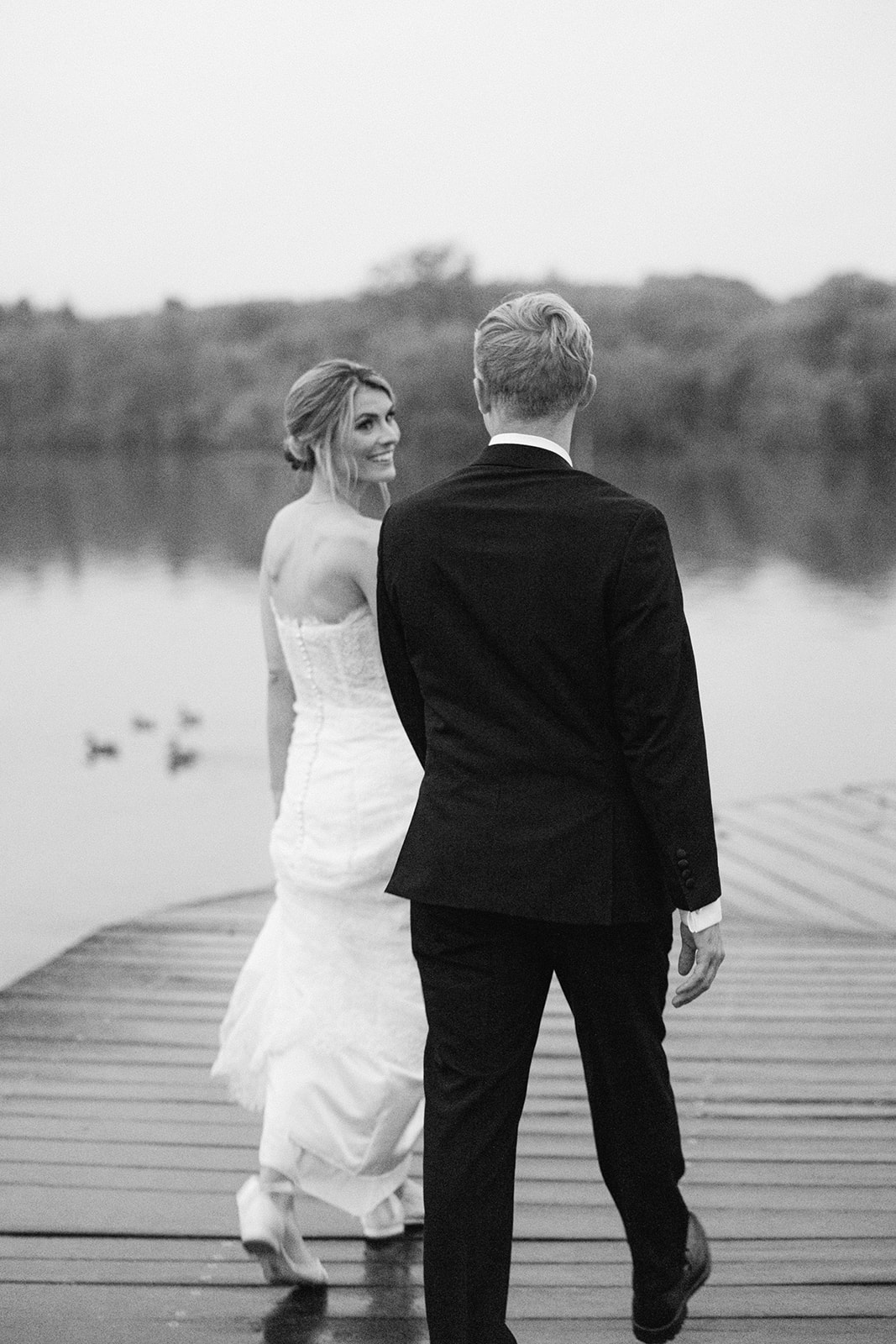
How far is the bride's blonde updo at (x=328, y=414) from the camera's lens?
2.51 meters

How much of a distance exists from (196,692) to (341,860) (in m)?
13.8

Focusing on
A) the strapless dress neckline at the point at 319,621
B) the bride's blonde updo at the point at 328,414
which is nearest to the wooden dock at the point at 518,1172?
the strapless dress neckline at the point at 319,621

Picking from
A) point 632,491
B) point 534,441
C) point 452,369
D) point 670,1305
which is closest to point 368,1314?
point 670,1305

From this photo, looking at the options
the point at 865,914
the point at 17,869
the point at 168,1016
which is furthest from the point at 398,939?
the point at 17,869

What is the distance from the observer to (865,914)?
5.00m

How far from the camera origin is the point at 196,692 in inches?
632

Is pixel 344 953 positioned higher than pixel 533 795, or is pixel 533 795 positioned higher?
pixel 533 795

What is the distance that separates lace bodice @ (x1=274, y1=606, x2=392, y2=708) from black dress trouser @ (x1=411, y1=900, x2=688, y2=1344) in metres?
0.62

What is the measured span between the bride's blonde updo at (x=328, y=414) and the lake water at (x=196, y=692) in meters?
4.49

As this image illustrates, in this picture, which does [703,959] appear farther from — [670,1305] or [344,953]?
[344,953]

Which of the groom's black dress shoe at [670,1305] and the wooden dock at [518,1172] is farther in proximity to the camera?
the wooden dock at [518,1172]

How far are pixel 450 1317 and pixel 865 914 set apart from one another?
3.33 meters

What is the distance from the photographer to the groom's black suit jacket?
1813 millimetres

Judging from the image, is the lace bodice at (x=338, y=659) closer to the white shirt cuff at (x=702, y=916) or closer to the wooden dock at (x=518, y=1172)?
the white shirt cuff at (x=702, y=916)
